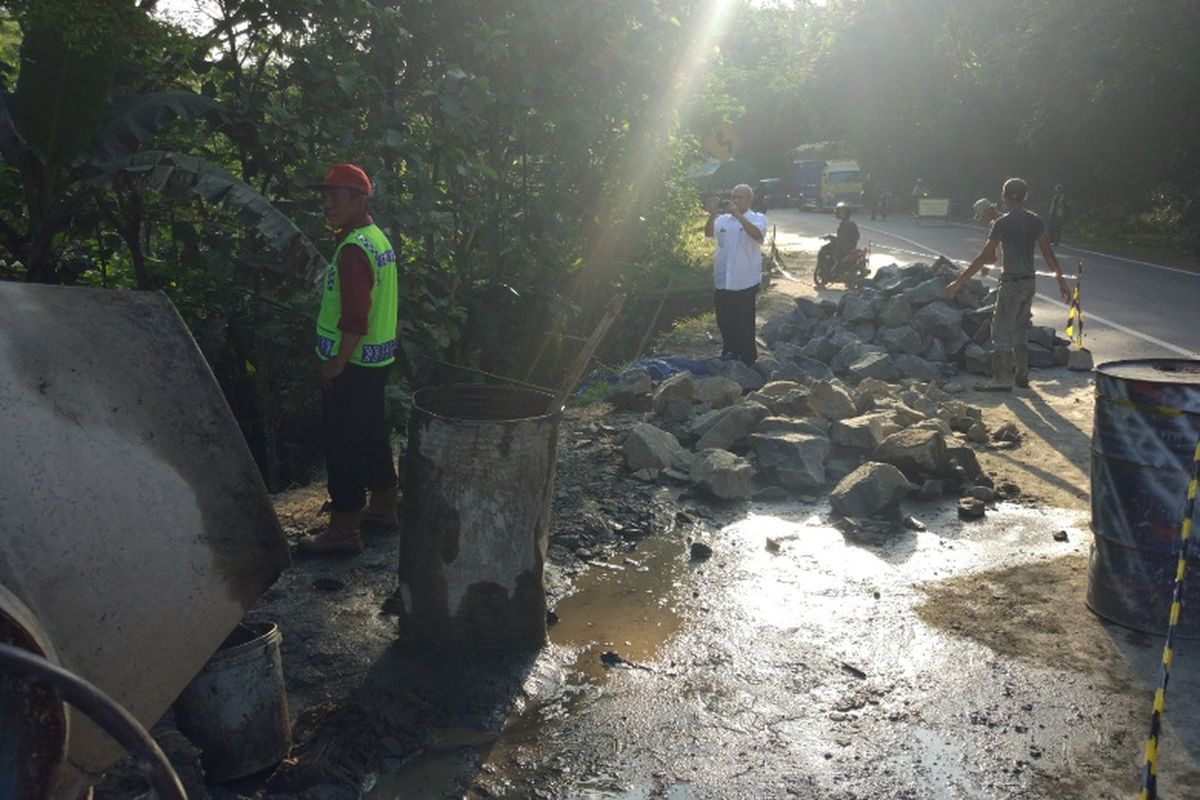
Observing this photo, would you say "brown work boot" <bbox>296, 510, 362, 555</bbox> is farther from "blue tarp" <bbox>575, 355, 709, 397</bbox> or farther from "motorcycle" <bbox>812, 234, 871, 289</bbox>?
"motorcycle" <bbox>812, 234, 871, 289</bbox>

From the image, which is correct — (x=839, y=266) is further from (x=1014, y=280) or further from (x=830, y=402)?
(x=830, y=402)

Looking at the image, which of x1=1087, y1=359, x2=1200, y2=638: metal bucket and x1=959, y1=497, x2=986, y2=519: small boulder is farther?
x1=959, y1=497, x2=986, y2=519: small boulder

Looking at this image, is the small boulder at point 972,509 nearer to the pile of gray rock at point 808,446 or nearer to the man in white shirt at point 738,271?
the pile of gray rock at point 808,446

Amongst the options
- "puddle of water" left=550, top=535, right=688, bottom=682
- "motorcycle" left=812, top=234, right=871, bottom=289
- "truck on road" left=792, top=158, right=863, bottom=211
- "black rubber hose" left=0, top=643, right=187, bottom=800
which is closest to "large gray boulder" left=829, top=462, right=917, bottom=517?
"puddle of water" left=550, top=535, right=688, bottom=682

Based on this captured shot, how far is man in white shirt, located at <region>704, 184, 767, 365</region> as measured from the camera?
10.7 meters

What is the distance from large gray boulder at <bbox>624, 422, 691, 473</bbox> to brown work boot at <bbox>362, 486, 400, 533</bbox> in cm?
200

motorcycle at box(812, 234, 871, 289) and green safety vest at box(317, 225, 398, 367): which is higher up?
green safety vest at box(317, 225, 398, 367)

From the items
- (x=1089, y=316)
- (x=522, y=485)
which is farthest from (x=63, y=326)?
(x=1089, y=316)

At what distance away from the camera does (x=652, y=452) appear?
777 cm

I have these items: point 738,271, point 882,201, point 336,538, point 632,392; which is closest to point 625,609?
point 336,538

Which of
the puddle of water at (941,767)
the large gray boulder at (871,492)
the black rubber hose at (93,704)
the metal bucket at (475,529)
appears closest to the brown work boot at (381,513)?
the metal bucket at (475,529)

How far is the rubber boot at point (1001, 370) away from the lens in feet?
35.4

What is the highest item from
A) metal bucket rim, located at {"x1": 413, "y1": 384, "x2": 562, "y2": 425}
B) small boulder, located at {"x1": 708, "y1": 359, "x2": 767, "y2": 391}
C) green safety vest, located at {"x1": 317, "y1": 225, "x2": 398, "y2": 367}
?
green safety vest, located at {"x1": 317, "y1": 225, "x2": 398, "y2": 367}

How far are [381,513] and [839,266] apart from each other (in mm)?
15065
